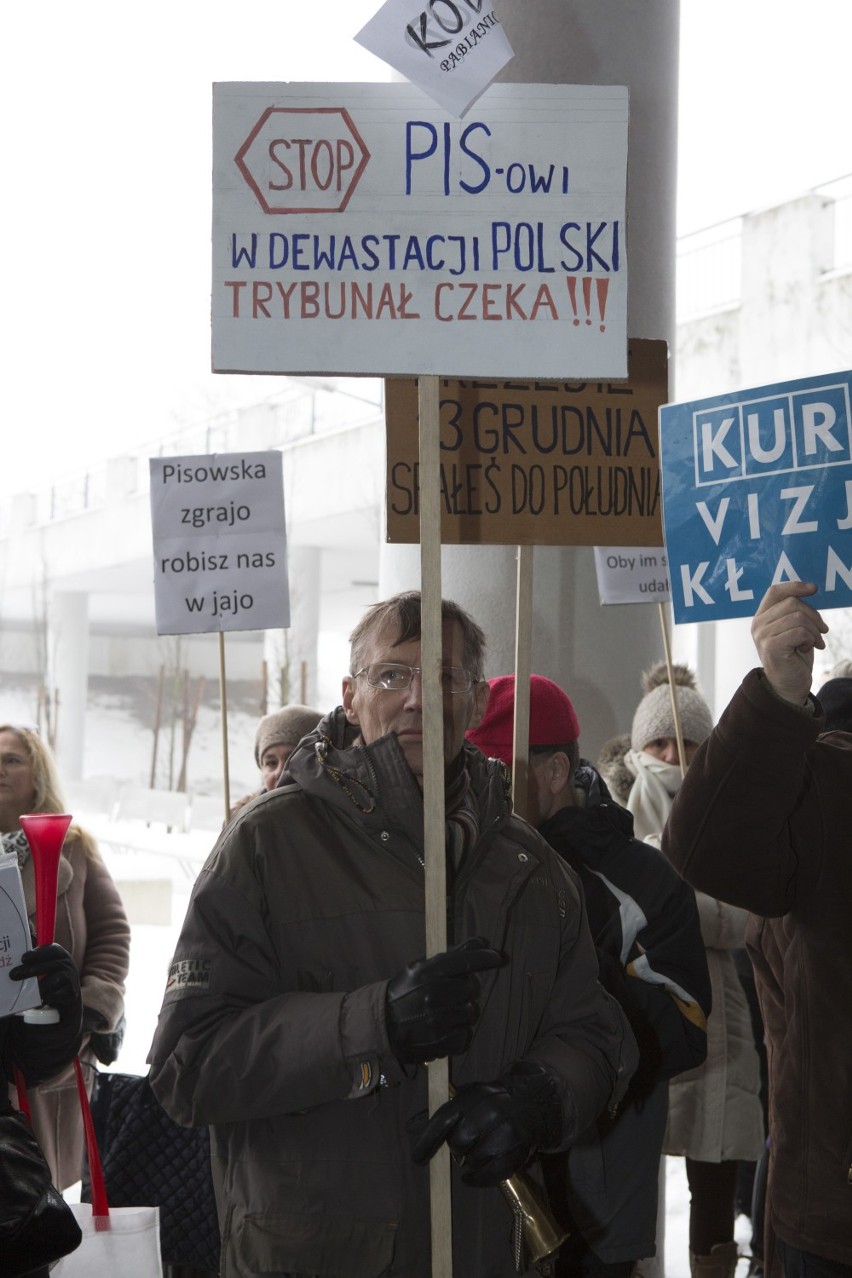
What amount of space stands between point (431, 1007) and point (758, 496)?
110cm

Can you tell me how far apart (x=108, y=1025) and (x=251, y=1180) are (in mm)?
2066

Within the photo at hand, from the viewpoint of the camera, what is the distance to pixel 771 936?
2098mm

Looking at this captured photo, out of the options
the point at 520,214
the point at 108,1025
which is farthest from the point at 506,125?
the point at 108,1025

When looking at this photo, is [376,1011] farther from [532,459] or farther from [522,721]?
[532,459]

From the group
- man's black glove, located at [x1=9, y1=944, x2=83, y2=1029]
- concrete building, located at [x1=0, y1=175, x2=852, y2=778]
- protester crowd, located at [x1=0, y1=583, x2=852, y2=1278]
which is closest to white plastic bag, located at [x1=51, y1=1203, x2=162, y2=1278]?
protester crowd, located at [x1=0, y1=583, x2=852, y2=1278]

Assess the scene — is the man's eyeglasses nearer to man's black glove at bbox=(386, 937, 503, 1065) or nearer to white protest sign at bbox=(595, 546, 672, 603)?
man's black glove at bbox=(386, 937, 503, 1065)

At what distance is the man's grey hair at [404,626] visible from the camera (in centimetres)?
199

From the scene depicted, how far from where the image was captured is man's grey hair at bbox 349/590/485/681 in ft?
6.54

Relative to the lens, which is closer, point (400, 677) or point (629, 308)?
point (400, 677)

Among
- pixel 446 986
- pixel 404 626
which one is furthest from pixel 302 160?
pixel 446 986

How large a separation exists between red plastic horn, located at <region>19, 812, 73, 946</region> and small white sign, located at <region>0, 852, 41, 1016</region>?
22 centimetres

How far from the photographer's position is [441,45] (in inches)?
70.5

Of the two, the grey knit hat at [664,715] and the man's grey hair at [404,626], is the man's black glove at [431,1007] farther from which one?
the grey knit hat at [664,715]

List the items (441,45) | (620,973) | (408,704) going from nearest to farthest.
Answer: (441,45)
(408,704)
(620,973)
